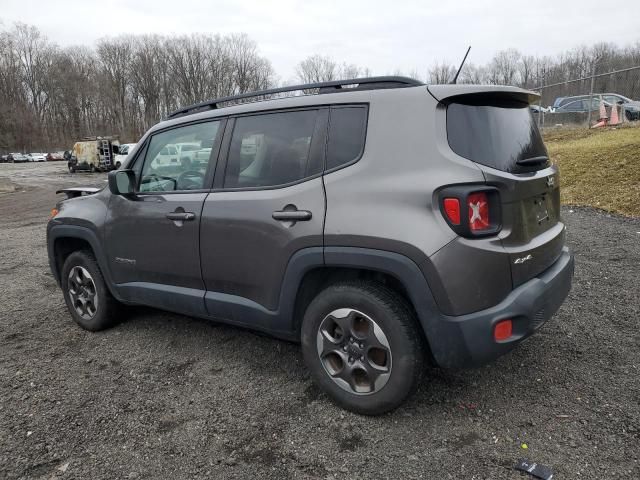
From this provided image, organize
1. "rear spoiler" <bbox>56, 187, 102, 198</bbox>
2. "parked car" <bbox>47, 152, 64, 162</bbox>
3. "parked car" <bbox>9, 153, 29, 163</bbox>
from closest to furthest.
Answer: "rear spoiler" <bbox>56, 187, 102, 198</bbox>
"parked car" <bbox>9, 153, 29, 163</bbox>
"parked car" <bbox>47, 152, 64, 162</bbox>

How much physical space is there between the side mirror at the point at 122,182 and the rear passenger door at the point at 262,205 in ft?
2.92

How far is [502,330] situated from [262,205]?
1510 millimetres

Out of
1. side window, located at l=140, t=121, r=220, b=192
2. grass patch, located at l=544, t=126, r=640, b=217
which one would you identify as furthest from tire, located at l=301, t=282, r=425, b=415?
grass patch, located at l=544, t=126, r=640, b=217

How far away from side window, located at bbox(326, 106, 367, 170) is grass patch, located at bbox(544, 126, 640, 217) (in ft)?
22.2

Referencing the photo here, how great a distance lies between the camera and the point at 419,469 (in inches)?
89.2

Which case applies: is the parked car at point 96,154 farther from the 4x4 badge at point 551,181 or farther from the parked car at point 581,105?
the 4x4 badge at point 551,181

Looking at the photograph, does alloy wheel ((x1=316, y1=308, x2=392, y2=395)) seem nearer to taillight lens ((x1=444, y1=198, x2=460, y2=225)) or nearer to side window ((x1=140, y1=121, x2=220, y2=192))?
taillight lens ((x1=444, y1=198, x2=460, y2=225))

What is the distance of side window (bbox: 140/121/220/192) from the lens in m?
3.33

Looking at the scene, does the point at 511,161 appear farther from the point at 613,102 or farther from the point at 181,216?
the point at 613,102

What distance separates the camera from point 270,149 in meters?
2.97

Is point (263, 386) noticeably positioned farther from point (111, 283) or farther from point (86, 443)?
point (111, 283)

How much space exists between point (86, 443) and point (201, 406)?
0.64 m

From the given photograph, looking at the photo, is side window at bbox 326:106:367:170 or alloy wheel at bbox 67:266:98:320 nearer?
side window at bbox 326:106:367:170

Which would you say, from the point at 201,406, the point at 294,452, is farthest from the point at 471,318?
the point at 201,406
